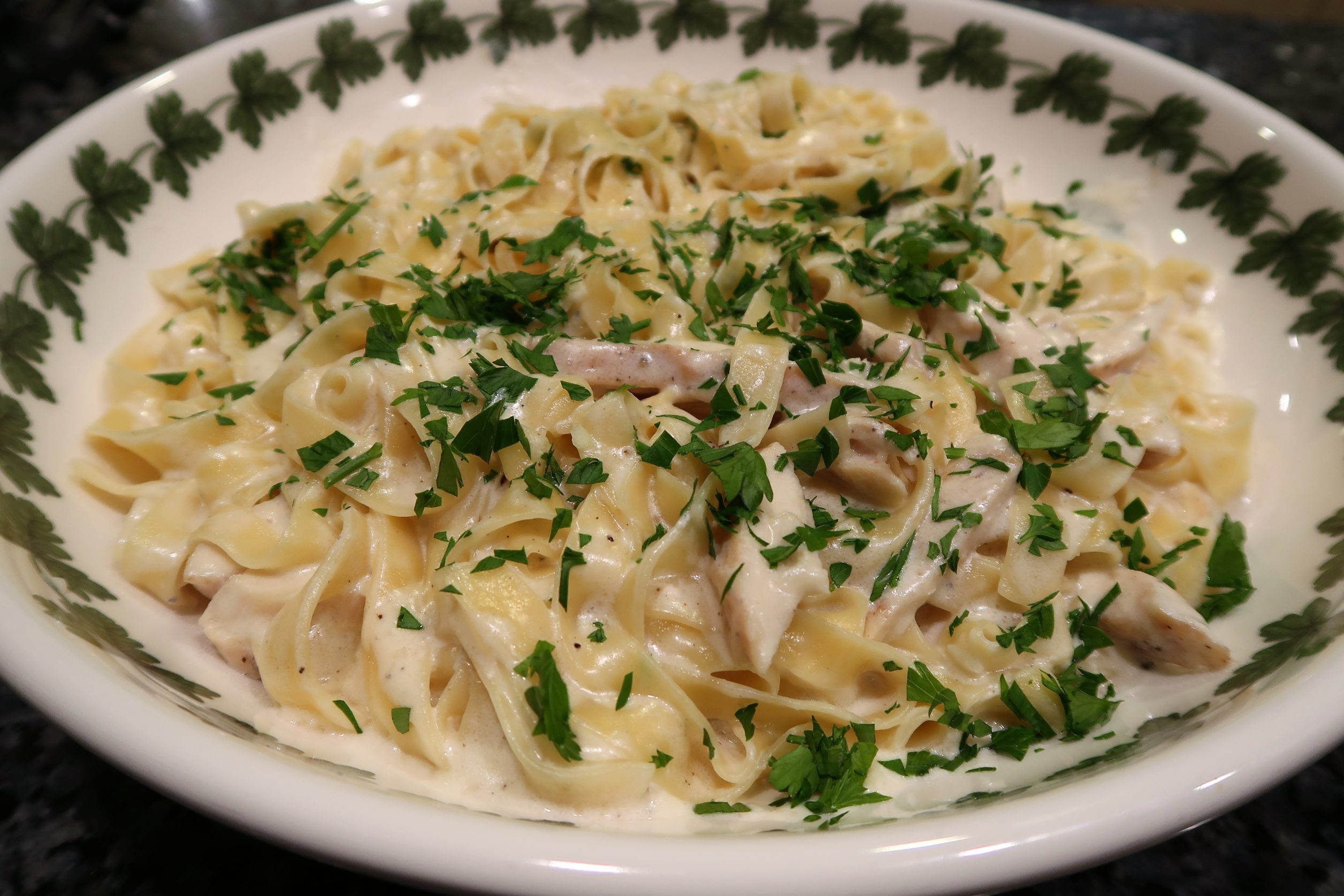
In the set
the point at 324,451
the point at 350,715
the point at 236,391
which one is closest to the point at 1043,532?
the point at 350,715

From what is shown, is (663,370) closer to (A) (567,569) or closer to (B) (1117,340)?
(A) (567,569)

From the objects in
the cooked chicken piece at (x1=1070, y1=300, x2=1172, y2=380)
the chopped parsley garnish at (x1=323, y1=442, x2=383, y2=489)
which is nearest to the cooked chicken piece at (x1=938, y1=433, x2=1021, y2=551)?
the cooked chicken piece at (x1=1070, y1=300, x2=1172, y2=380)

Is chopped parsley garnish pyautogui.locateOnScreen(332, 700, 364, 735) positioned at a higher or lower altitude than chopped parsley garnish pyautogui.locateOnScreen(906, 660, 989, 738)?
higher

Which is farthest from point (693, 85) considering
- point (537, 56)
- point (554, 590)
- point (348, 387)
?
point (554, 590)

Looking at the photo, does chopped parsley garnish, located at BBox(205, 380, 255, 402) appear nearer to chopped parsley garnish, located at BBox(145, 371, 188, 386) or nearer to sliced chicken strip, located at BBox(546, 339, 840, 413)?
chopped parsley garnish, located at BBox(145, 371, 188, 386)

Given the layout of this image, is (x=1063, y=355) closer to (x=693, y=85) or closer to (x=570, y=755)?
(x=570, y=755)

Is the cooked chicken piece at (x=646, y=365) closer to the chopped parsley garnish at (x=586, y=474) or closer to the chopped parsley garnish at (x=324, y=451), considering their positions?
the chopped parsley garnish at (x=586, y=474)

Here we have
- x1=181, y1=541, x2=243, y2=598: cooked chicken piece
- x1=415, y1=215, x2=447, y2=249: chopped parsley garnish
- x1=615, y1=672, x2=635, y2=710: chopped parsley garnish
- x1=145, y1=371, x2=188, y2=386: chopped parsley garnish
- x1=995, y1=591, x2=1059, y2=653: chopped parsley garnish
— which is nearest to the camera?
x1=615, y1=672, x2=635, y2=710: chopped parsley garnish

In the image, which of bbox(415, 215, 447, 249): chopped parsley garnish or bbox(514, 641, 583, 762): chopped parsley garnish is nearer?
bbox(514, 641, 583, 762): chopped parsley garnish
